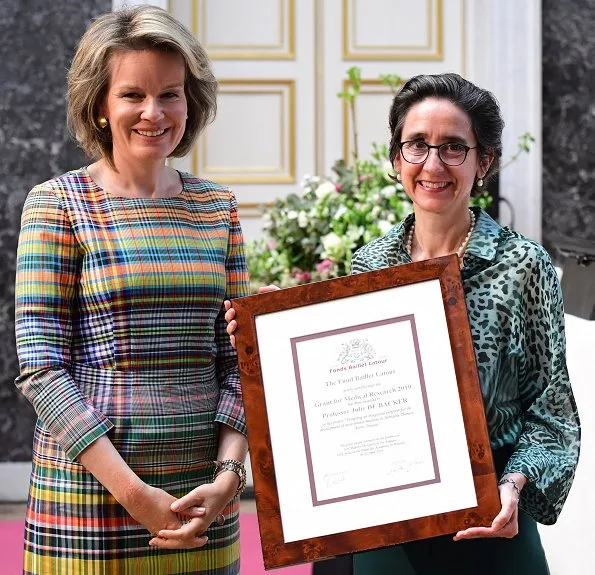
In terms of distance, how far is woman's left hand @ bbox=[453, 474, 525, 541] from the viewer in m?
1.57

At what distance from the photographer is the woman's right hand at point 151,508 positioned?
178 centimetres

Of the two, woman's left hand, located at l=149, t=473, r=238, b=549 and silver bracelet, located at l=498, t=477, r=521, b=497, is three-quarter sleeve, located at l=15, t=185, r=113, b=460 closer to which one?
woman's left hand, located at l=149, t=473, r=238, b=549

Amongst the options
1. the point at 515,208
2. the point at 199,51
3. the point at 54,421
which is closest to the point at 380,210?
the point at 515,208

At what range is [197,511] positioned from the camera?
1.83m

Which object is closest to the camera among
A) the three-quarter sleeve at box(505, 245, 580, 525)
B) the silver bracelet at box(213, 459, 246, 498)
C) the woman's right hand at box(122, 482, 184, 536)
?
the three-quarter sleeve at box(505, 245, 580, 525)

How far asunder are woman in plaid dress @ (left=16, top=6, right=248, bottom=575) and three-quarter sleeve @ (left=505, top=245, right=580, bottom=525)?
52 centimetres

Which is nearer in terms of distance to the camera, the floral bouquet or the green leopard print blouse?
the green leopard print blouse

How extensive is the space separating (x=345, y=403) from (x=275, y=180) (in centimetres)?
381

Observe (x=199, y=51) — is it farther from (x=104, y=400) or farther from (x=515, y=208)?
(x=515, y=208)

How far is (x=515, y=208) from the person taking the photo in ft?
16.9

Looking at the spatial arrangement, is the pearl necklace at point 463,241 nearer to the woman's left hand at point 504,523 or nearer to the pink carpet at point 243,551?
the woman's left hand at point 504,523

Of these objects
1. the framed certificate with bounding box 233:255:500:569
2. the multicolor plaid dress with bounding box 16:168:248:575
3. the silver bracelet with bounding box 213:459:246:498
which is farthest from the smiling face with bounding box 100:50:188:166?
the silver bracelet with bounding box 213:459:246:498

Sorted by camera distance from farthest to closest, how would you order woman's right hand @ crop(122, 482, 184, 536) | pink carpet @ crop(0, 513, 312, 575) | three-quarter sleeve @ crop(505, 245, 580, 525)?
pink carpet @ crop(0, 513, 312, 575) → woman's right hand @ crop(122, 482, 184, 536) → three-quarter sleeve @ crop(505, 245, 580, 525)
